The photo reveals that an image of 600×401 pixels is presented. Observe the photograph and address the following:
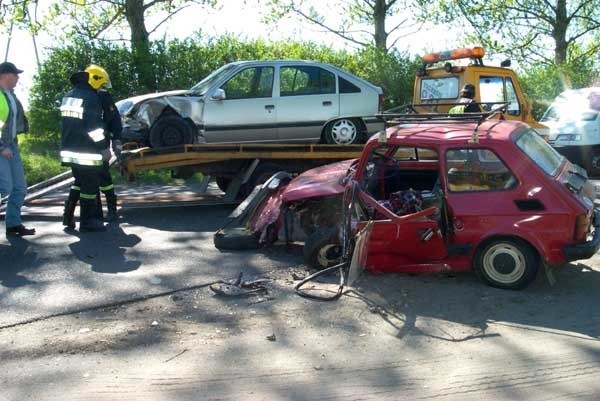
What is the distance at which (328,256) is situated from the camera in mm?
6570

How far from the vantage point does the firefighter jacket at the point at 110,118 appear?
835 cm

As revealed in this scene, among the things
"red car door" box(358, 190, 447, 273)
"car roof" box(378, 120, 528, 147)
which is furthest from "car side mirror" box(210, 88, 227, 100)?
"red car door" box(358, 190, 447, 273)

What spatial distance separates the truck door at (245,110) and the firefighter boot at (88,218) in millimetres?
2073

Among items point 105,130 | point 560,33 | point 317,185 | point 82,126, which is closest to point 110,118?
point 105,130

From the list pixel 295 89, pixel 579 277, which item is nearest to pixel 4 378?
pixel 579 277

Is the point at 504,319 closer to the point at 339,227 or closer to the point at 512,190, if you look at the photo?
the point at 512,190

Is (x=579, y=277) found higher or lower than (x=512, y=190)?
lower

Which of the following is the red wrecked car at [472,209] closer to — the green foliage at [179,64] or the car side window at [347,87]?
the car side window at [347,87]

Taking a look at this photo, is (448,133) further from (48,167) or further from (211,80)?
(48,167)

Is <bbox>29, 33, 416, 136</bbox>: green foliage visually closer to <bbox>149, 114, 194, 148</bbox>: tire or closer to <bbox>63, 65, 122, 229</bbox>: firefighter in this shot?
<bbox>149, 114, 194, 148</bbox>: tire

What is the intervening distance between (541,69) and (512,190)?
17.1 m

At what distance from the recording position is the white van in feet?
45.4

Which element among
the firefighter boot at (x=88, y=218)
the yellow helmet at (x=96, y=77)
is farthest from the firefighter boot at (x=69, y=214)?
the yellow helmet at (x=96, y=77)

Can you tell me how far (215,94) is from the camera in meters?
9.40
